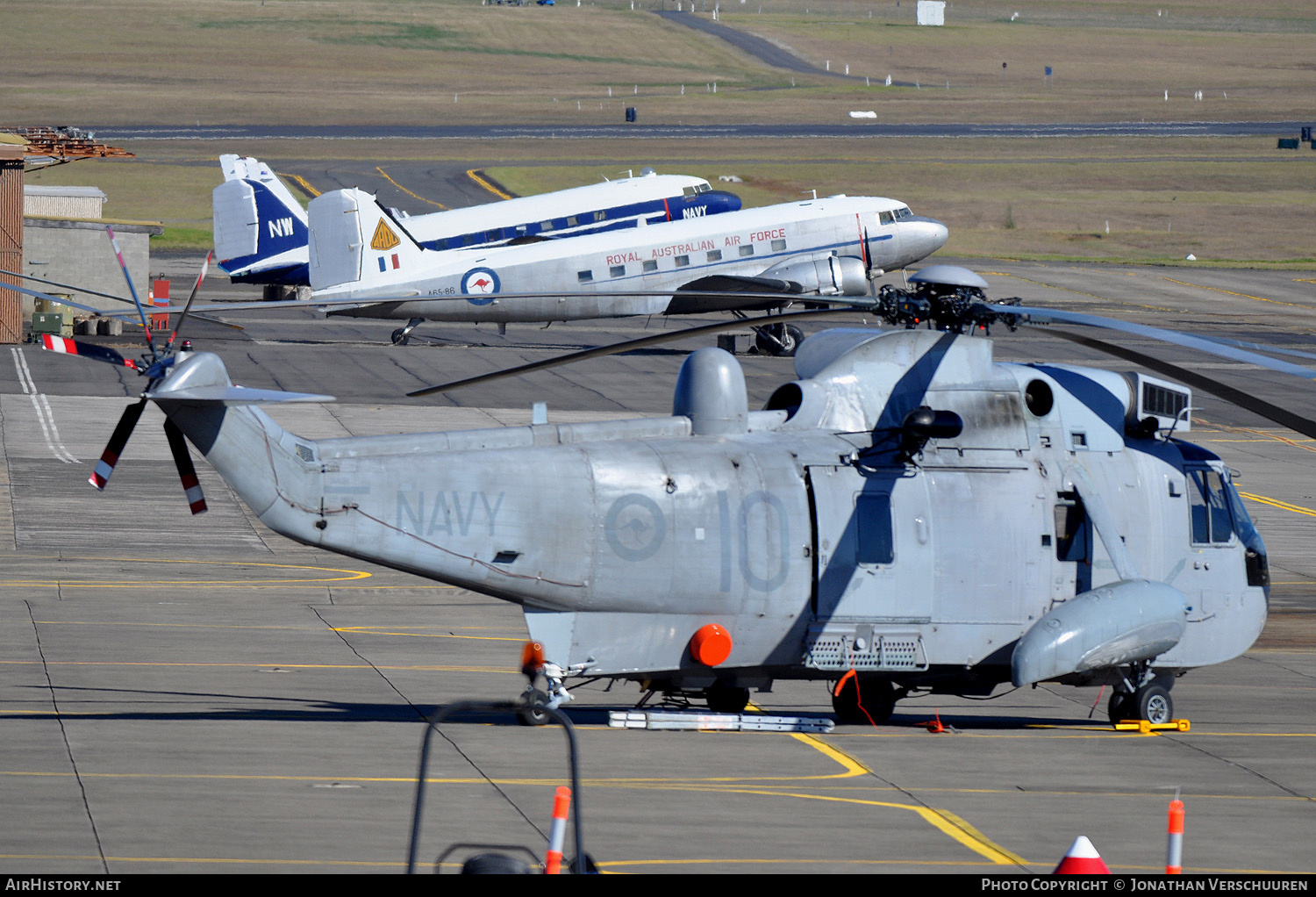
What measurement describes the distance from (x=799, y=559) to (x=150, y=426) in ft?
87.9

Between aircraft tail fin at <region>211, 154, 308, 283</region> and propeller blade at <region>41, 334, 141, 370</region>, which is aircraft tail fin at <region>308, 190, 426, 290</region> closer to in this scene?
aircraft tail fin at <region>211, 154, 308, 283</region>

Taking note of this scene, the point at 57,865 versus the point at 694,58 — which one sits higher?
the point at 694,58

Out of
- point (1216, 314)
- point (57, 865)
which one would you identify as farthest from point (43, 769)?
point (1216, 314)

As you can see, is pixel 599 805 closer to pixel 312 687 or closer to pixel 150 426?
pixel 312 687

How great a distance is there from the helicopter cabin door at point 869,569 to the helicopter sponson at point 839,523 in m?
0.03

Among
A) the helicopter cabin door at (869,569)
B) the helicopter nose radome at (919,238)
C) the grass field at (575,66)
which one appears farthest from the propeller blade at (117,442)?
the grass field at (575,66)

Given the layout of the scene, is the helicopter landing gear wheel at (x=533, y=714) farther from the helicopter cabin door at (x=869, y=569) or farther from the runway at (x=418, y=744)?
the helicopter cabin door at (x=869, y=569)

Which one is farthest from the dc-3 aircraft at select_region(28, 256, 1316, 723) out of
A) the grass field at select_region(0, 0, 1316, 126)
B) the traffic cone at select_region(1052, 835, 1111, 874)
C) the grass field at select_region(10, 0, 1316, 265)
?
the grass field at select_region(0, 0, 1316, 126)

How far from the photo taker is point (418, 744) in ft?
53.5

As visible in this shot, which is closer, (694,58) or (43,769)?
(43,769)

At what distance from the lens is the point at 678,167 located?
9431 cm

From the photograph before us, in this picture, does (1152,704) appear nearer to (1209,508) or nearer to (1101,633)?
(1101,633)

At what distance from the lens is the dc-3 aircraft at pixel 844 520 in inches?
623

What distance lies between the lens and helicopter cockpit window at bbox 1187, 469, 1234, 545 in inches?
744
